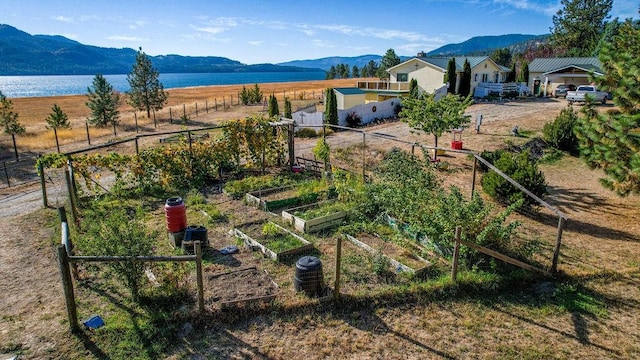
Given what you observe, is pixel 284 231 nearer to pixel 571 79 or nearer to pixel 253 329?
pixel 253 329

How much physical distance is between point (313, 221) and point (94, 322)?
4.87 metres

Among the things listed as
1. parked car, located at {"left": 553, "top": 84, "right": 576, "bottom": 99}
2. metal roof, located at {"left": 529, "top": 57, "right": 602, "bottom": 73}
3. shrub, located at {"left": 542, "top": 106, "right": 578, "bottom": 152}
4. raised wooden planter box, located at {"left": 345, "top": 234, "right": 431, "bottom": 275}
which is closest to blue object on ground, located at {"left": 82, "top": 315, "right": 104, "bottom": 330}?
raised wooden planter box, located at {"left": 345, "top": 234, "right": 431, "bottom": 275}

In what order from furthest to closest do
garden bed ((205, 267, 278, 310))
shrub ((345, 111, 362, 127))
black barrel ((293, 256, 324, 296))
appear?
shrub ((345, 111, 362, 127)) → black barrel ((293, 256, 324, 296)) → garden bed ((205, 267, 278, 310))

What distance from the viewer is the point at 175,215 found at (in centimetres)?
862

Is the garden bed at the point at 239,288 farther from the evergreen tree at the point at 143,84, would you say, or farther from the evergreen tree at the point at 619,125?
the evergreen tree at the point at 143,84

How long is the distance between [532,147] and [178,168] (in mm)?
16473

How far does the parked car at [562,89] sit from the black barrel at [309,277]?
134ft

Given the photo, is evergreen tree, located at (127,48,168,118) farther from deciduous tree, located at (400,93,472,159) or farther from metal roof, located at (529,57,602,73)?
metal roof, located at (529,57,602,73)

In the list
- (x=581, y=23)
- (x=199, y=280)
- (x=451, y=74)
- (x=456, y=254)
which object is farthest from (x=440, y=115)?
(x=581, y=23)

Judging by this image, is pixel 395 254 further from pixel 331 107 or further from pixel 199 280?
pixel 331 107

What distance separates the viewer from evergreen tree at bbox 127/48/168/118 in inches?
1364

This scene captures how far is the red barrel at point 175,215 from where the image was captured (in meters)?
8.64

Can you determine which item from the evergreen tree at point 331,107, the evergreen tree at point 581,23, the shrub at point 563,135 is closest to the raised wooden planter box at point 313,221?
the shrub at point 563,135

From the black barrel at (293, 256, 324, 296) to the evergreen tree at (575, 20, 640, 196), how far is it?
7368 mm
